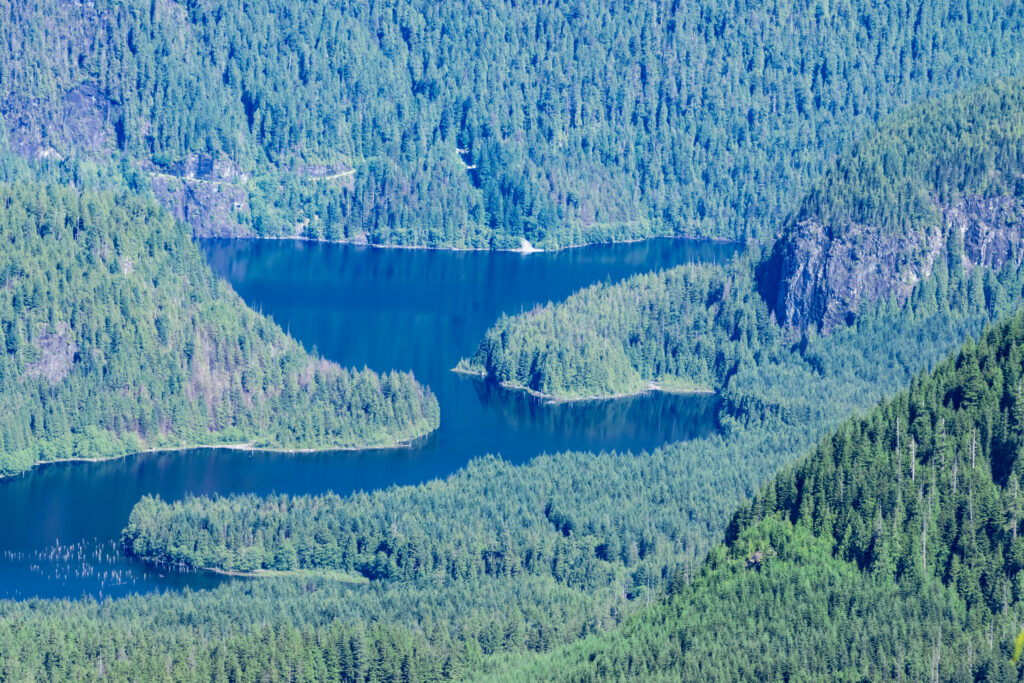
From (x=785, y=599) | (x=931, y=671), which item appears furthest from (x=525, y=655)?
(x=931, y=671)

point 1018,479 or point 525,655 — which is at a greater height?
point 1018,479

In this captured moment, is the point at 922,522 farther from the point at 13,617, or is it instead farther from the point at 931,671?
the point at 13,617

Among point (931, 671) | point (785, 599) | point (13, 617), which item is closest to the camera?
point (931, 671)

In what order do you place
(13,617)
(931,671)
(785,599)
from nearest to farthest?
(931,671) → (785,599) → (13,617)

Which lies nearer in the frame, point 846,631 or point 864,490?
point 846,631

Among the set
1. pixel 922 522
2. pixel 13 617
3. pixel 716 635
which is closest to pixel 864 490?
pixel 922 522

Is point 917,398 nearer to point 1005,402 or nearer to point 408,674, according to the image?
point 1005,402
